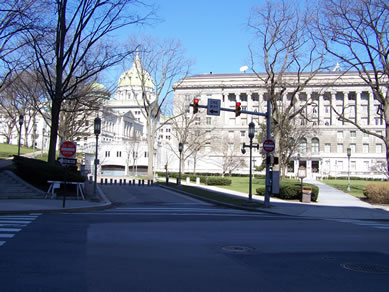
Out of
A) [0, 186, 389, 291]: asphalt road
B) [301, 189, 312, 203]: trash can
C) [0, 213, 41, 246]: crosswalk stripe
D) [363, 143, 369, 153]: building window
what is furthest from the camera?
[363, 143, 369, 153]: building window

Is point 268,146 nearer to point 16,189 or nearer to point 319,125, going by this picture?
point 16,189

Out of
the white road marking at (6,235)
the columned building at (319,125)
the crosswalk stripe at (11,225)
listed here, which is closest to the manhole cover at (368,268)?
the crosswalk stripe at (11,225)

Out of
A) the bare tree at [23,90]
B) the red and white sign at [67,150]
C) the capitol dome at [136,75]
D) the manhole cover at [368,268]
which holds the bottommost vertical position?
the manhole cover at [368,268]

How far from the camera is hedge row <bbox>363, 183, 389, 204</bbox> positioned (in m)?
25.0

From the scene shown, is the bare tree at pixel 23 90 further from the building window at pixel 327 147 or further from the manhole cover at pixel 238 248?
the building window at pixel 327 147

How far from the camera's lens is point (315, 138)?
91.2 meters

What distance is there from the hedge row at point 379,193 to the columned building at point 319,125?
54.9 metres

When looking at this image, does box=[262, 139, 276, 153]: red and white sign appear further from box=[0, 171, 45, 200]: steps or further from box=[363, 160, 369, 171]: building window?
box=[363, 160, 369, 171]: building window

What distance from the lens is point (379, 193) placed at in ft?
83.3

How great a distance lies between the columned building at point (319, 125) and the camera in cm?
8619

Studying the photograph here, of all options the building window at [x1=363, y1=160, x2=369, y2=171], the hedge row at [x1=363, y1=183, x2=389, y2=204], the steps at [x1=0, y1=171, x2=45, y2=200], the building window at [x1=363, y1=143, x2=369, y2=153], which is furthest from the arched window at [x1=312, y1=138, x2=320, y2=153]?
the steps at [x1=0, y1=171, x2=45, y2=200]

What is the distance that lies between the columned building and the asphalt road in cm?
7117

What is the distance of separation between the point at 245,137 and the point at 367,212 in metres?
74.3

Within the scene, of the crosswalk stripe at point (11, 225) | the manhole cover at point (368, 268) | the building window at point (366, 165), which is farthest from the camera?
the building window at point (366, 165)
